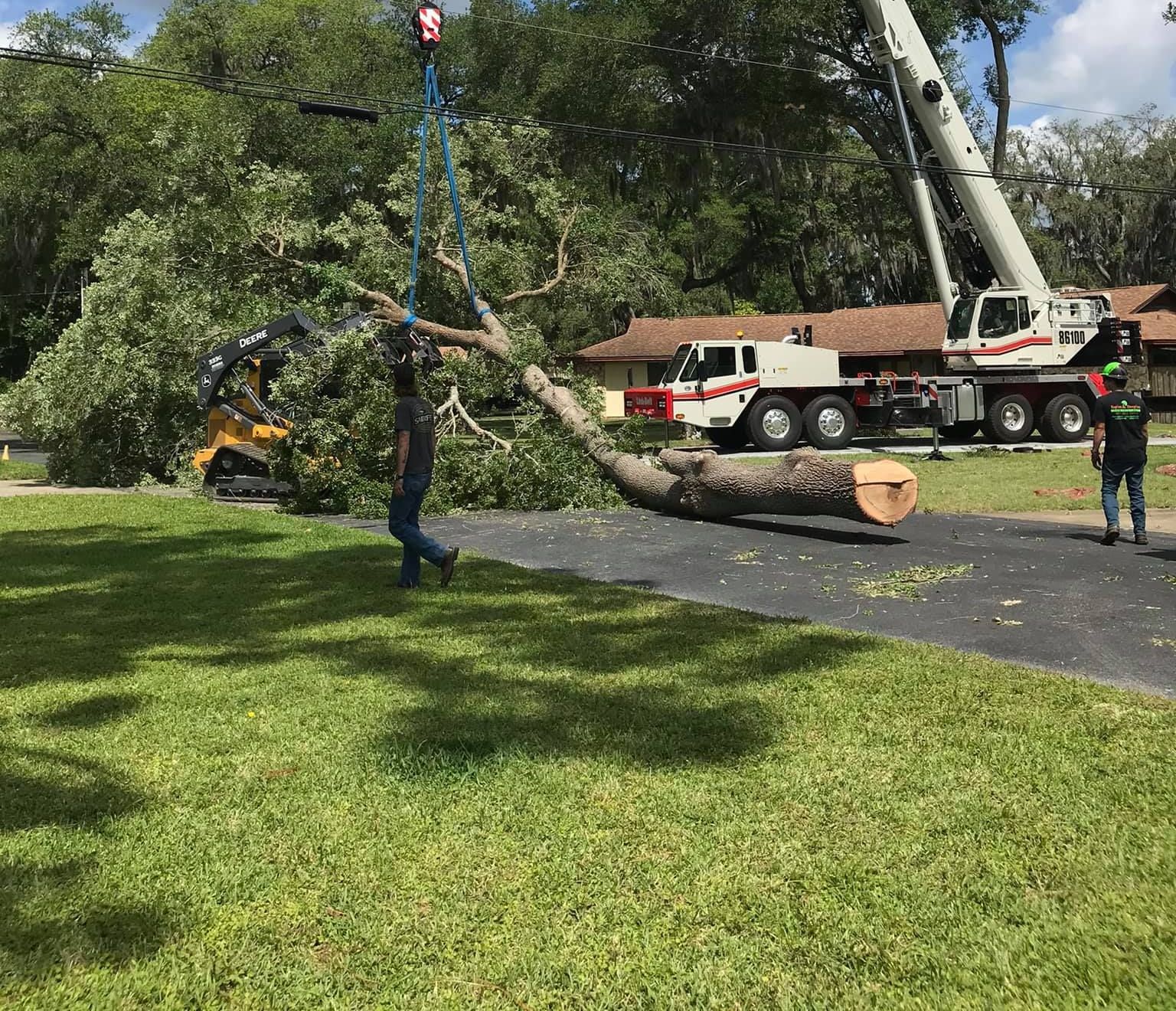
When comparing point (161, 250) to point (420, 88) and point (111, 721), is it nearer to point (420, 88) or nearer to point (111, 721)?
point (111, 721)

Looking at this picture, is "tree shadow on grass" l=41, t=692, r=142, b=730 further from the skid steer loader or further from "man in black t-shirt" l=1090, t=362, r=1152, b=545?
the skid steer loader

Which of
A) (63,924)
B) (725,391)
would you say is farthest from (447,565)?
(725,391)

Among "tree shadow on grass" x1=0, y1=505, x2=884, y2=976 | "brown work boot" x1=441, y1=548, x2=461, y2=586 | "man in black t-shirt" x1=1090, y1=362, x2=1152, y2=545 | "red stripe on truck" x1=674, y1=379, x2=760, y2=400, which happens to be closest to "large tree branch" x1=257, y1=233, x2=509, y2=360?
"red stripe on truck" x1=674, y1=379, x2=760, y2=400

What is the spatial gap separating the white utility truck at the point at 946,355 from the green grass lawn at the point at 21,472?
11339mm

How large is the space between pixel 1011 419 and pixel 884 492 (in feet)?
49.3

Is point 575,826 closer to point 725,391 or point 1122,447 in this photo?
point 1122,447

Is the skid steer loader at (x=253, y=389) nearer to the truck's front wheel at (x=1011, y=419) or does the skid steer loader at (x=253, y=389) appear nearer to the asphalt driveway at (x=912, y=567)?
the asphalt driveway at (x=912, y=567)

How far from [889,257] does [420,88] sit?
59.2 ft

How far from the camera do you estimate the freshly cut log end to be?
10.6 m

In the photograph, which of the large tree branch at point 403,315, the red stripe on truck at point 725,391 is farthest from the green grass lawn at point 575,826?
the red stripe on truck at point 725,391

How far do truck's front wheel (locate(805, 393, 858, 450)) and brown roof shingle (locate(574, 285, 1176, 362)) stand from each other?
9.74 meters

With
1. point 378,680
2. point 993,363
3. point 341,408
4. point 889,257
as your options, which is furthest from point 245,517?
point 889,257

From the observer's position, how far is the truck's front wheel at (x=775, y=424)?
2269 cm

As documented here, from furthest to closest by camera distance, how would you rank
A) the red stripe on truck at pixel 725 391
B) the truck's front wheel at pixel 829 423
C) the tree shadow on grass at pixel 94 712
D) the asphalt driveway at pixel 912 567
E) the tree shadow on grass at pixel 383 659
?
the truck's front wheel at pixel 829 423 < the red stripe on truck at pixel 725 391 < the asphalt driveway at pixel 912 567 < the tree shadow on grass at pixel 94 712 < the tree shadow on grass at pixel 383 659
